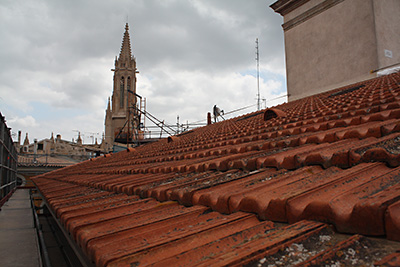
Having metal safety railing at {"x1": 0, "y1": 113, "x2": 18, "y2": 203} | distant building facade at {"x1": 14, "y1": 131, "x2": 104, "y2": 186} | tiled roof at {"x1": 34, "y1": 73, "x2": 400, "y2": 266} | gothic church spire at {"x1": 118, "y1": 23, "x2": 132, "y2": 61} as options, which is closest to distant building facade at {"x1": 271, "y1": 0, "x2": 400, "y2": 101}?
tiled roof at {"x1": 34, "y1": 73, "x2": 400, "y2": 266}

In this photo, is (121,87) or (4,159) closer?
(4,159)

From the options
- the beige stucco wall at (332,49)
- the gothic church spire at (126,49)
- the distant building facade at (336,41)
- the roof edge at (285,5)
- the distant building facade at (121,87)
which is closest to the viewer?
the distant building facade at (336,41)

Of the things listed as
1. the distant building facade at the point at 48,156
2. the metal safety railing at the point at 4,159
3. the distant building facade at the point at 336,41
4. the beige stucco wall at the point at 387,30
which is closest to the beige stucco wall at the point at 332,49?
the distant building facade at the point at 336,41

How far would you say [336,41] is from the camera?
13.4m

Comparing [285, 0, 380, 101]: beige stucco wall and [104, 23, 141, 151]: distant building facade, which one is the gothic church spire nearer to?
[104, 23, 141, 151]: distant building facade

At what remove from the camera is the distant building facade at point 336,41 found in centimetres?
1198

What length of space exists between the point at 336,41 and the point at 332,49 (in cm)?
39

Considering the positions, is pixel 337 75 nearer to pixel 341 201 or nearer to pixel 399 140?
pixel 399 140

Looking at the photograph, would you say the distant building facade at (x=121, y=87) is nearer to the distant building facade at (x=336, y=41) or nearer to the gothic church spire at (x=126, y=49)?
the gothic church spire at (x=126, y=49)

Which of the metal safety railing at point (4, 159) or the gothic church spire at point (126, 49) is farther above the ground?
the gothic church spire at point (126, 49)

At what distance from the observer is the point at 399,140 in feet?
6.04

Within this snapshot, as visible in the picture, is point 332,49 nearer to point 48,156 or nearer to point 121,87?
point 48,156

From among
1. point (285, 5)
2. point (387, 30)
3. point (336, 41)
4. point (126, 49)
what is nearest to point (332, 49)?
point (336, 41)

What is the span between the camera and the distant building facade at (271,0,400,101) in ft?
39.3
